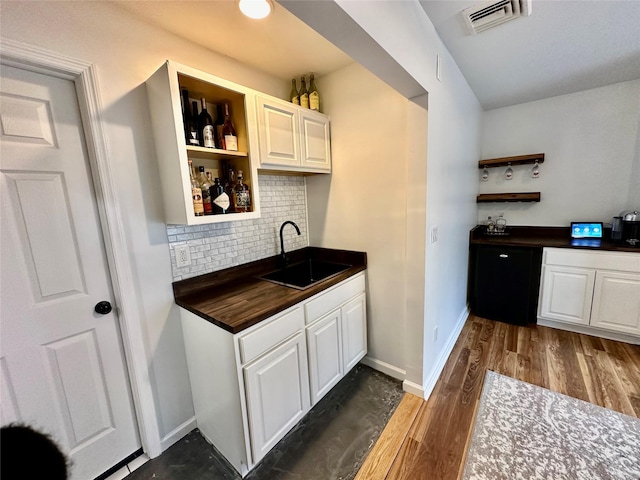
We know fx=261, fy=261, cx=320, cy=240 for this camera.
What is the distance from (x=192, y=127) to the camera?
144 centimetres

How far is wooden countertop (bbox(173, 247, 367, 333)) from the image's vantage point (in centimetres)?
129

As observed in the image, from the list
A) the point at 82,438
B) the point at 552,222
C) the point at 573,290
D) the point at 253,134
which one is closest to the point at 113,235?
the point at 253,134

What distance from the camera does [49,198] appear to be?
3.83 ft

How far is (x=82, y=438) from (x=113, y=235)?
1.03 meters

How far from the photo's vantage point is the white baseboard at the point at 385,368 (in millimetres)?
2053

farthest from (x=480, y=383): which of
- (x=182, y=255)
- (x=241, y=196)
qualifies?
(x=182, y=255)

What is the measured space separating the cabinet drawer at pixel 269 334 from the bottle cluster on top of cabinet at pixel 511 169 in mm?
2833

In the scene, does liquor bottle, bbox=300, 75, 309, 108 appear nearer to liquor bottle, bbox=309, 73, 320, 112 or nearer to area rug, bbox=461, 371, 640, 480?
liquor bottle, bbox=309, 73, 320, 112

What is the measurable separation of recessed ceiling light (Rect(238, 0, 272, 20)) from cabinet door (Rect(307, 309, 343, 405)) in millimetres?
1659

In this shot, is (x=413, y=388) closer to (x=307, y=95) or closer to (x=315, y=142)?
(x=315, y=142)

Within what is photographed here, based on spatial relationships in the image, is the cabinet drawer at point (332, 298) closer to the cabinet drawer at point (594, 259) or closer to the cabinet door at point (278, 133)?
the cabinet door at point (278, 133)

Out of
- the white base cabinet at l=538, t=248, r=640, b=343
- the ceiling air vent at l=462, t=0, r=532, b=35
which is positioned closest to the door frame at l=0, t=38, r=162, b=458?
the ceiling air vent at l=462, t=0, r=532, b=35

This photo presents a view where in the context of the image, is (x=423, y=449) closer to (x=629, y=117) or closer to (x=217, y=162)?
(x=217, y=162)

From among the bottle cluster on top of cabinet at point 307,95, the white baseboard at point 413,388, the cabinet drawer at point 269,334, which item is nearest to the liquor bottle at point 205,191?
the cabinet drawer at point 269,334
